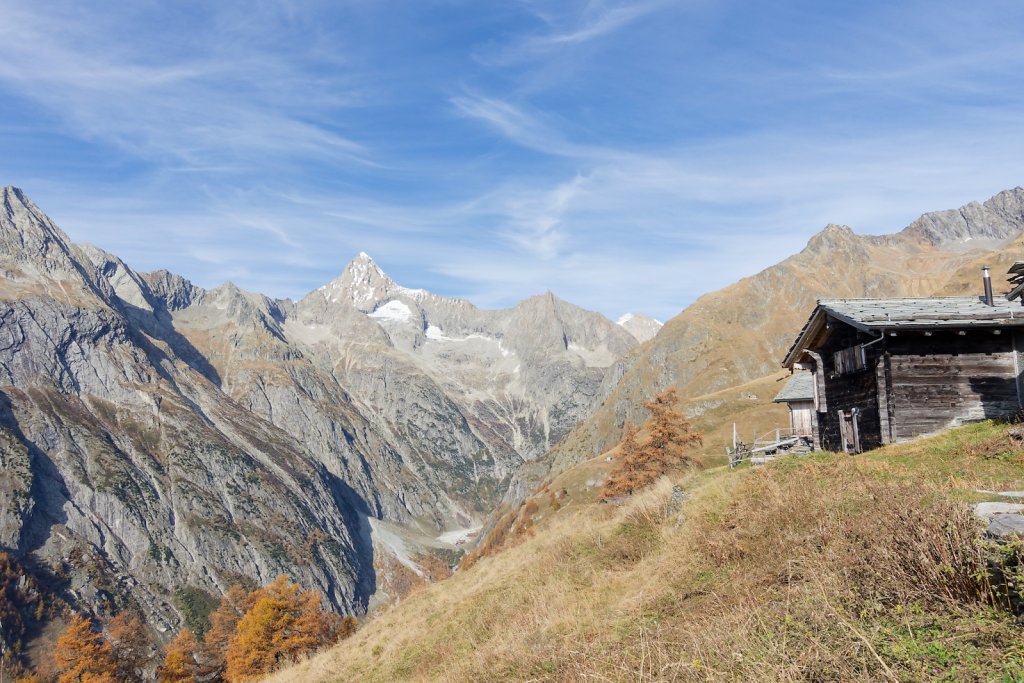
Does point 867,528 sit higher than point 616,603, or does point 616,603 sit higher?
point 867,528

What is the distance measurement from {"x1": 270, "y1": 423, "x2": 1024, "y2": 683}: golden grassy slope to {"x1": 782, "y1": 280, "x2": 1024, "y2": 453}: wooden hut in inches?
175

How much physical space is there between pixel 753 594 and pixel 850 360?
23177mm

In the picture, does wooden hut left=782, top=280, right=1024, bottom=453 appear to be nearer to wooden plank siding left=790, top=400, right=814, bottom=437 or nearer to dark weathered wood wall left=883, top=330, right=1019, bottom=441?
dark weathered wood wall left=883, top=330, right=1019, bottom=441

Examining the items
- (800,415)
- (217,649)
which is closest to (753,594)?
(800,415)

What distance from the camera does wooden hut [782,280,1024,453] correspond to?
2700 cm

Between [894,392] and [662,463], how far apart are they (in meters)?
28.5

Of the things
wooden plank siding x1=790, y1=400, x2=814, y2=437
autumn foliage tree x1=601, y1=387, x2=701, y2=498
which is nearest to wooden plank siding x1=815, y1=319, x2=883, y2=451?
wooden plank siding x1=790, y1=400, x2=814, y2=437

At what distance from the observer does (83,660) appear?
259 feet

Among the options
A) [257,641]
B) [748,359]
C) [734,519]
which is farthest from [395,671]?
[748,359]

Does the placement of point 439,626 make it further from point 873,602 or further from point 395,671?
point 873,602

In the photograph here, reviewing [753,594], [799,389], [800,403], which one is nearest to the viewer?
[753,594]

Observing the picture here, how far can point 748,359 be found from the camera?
19375 centimetres

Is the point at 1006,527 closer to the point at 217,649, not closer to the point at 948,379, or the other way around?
the point at 948,379

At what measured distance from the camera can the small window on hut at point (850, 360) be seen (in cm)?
2959
